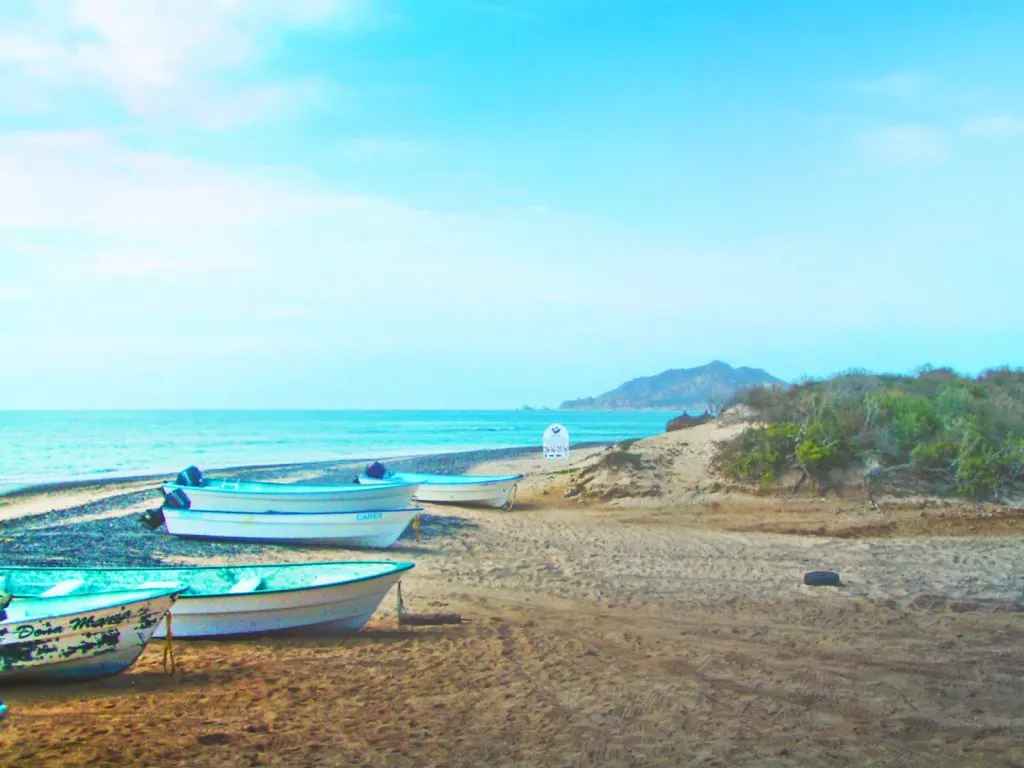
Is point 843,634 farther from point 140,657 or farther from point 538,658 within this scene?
point 140,657

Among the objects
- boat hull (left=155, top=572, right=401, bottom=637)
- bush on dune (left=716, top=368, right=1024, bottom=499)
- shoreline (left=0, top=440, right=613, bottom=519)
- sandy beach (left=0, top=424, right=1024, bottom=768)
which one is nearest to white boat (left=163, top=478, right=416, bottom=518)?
sandy beach (left=0, top=424, right=1024, bottom=768)

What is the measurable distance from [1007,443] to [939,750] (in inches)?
618

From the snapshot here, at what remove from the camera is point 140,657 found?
8438 mm

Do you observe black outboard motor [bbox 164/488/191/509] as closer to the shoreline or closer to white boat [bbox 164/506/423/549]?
white boat [bbox 164/506/423/549]

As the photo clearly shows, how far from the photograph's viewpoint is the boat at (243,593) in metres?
8.85

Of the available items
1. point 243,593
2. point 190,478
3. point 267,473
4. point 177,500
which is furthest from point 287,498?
point 267,473

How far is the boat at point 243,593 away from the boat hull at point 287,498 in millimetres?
6260

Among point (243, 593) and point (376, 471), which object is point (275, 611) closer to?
point (243, 593)

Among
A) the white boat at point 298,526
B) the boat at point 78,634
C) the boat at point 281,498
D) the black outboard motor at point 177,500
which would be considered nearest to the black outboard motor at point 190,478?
the boat at point 281,498

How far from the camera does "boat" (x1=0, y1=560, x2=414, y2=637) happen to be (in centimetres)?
885

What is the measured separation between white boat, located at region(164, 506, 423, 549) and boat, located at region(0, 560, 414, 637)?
5070 millimetres

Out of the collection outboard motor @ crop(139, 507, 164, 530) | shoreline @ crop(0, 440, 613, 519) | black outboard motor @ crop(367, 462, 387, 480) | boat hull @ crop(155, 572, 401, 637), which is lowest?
shoreline @ crop(0, 440, 613, 519)

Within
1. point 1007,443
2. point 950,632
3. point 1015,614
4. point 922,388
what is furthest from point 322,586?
point 922,388

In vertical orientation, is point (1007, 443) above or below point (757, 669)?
above
